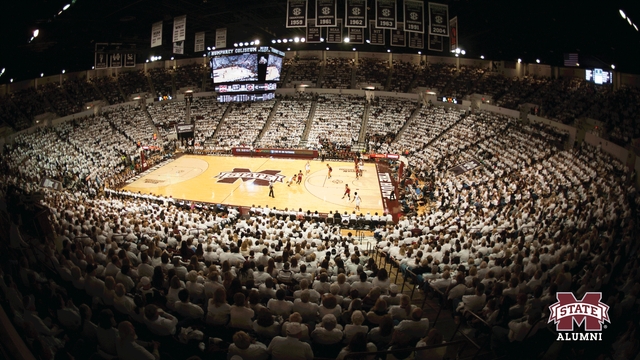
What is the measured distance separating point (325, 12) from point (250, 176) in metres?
16.5

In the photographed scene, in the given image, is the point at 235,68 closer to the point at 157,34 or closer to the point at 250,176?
the point at 157,34

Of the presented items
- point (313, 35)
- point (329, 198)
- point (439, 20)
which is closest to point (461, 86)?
point (439, 20)

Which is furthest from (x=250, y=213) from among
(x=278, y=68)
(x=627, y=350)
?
(x=278, y=68)

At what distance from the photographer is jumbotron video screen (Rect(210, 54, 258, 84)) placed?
41.6m

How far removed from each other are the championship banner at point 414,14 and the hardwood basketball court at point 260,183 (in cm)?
1246

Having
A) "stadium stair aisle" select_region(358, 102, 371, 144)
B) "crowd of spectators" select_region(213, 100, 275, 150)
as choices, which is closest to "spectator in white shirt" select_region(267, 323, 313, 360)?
"stadium stair aisle" select_region(358, 102, 371, 144)

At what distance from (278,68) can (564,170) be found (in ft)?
112

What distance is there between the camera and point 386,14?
21750mm

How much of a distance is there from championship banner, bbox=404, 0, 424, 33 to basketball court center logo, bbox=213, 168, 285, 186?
1667 centimetres

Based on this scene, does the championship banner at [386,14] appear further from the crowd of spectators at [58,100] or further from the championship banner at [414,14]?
the crowd of spectators at [58,100]

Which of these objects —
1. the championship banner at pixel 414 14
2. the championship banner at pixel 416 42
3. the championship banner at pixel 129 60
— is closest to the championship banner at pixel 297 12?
the championship banner at pixel 414 14

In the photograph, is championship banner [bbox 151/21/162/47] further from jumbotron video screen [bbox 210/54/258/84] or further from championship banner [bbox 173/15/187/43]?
jumbotron video screen [bbox 210/54/258/84]

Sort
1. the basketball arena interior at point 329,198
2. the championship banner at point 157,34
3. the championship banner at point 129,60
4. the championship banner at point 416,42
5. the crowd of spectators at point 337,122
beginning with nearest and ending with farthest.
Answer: the basketball arena interior at point 329,198 → the championship banner at point 157,34 → the championship banner at point 416,42 → the championship banner at point 129,60 → the crowd of spectators at point 337,122

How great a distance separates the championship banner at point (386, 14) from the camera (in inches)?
851
